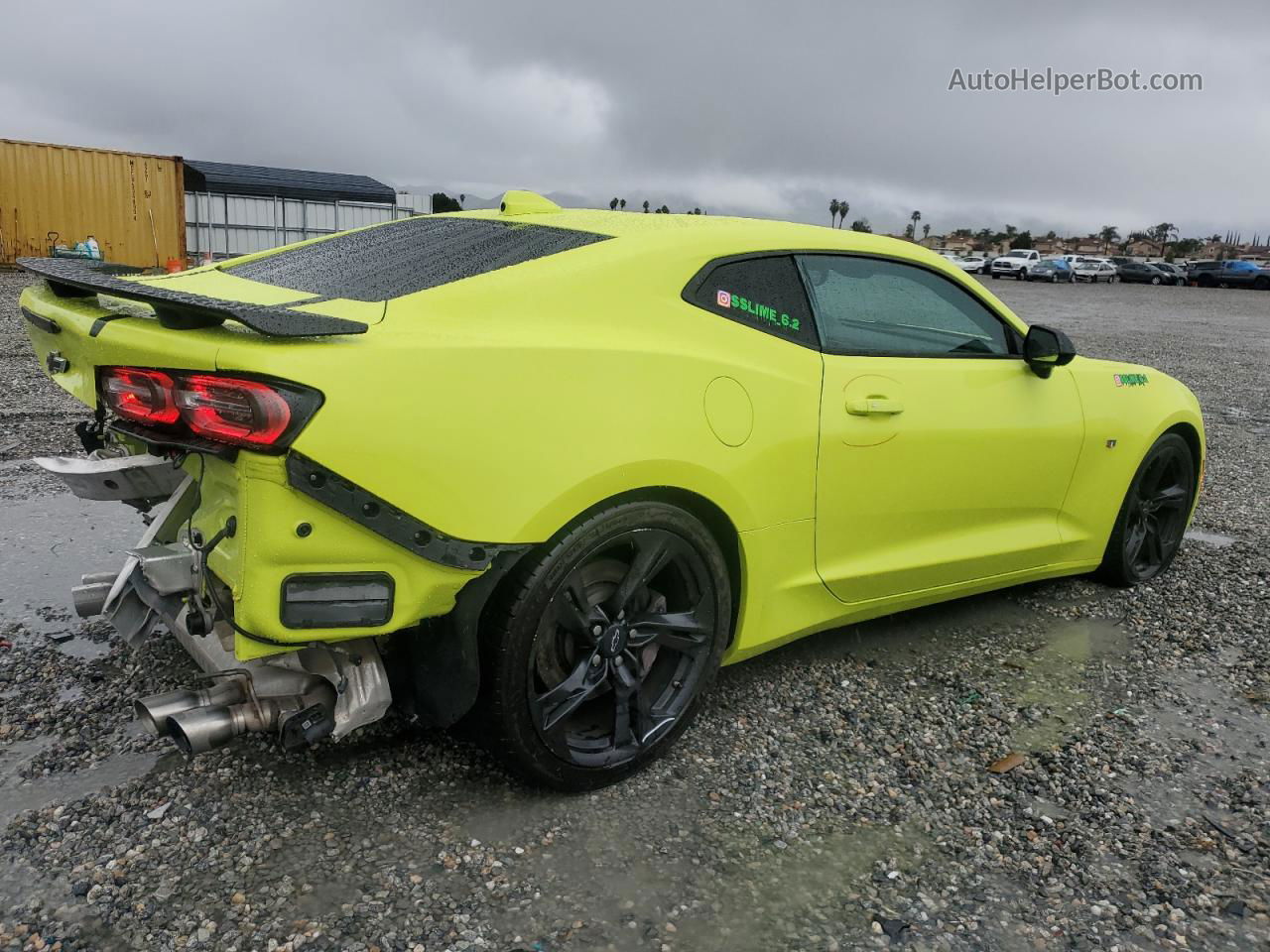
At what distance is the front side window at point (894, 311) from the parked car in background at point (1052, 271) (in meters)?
44.3

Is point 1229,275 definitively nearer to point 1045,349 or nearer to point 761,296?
point 1045,349

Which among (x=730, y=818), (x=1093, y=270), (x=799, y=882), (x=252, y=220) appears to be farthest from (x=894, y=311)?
(x=1093, y=270)

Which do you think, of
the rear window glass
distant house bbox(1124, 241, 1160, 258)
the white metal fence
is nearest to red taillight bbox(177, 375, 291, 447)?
the rear window glass

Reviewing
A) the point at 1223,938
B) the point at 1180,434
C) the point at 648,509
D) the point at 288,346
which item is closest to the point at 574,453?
the point at 648,509

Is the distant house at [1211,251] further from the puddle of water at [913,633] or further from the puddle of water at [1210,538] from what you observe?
the puddle of water at [913,633]

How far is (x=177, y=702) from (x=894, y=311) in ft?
8.26

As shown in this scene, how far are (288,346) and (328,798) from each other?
1.23 meters

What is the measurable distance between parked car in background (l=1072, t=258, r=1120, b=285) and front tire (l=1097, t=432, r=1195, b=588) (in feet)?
149

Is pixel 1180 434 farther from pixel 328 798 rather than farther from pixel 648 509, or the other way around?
pixel 328 798

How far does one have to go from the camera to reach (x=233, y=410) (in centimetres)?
211

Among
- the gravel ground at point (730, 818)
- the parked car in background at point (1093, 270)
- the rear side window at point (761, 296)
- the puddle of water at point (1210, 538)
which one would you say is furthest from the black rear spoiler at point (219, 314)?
the parked car in background at point (1093, 270)

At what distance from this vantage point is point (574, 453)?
246cm

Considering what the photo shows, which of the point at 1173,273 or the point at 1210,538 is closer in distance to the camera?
the point at 1210,538

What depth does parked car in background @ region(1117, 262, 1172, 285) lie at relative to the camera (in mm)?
46125
